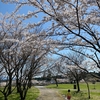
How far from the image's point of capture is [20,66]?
11.9 metres

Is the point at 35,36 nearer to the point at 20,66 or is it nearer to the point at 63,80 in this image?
the point at 20,66

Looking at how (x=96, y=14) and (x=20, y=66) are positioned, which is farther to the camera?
(x=20, y=66)

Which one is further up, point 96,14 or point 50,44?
point 96,14

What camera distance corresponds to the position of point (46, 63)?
14.4 metres

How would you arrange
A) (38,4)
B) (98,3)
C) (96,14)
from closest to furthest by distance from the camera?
(98,3) → (38,4) → (96,14)

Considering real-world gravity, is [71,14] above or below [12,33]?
below

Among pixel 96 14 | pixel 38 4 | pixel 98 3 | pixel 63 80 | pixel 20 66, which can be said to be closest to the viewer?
pixel 98 3

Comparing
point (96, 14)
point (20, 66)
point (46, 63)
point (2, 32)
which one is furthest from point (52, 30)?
point (46, 63)

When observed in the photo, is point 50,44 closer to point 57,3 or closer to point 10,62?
point 57,3

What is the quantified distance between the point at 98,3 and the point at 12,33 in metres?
8.32

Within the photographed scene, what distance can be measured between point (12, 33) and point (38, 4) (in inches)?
301

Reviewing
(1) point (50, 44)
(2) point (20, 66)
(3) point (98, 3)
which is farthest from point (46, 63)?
(3) point (98, 3)

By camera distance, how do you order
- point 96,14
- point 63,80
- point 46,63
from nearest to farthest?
point 96,14, point 46,63, point 63,80

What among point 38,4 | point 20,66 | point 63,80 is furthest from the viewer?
point 63,80
